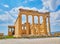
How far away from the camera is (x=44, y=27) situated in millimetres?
29438

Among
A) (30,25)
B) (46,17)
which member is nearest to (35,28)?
(30,25)

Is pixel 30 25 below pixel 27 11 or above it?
below

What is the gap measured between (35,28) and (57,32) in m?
4.57

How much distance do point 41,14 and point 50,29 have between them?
384cm

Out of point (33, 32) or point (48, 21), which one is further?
point (48, 21)

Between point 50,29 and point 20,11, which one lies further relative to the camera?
point 50,29

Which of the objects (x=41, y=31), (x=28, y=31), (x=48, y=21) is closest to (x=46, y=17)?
(x=48, y=21)

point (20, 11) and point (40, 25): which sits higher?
point (20, 11)

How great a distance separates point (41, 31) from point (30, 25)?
2639 mm

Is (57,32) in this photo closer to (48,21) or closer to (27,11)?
(48,21)

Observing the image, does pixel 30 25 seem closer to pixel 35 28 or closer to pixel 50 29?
pixel 35 28

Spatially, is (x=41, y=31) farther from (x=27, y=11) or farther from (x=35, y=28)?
(x=27, y=11)

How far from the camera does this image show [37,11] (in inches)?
1136

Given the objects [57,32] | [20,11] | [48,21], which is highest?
[20,11]
